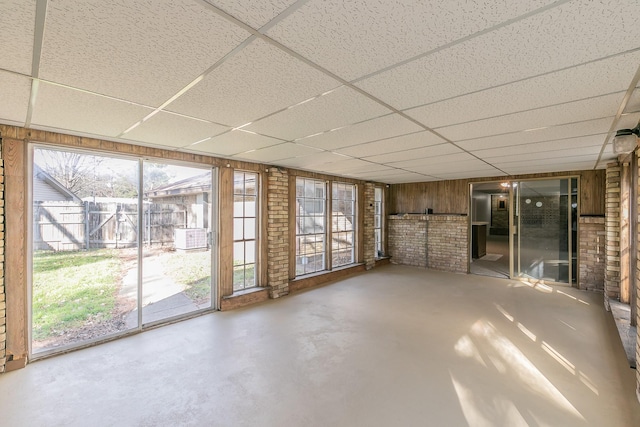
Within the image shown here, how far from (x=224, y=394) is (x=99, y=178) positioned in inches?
116

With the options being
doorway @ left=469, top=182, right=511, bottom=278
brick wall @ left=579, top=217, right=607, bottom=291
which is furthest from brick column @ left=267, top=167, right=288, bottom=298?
brick wall @ left=579, top=217, right=607, bottom=291

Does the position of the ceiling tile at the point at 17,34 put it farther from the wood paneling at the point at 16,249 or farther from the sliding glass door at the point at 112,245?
the sliding glass door at the point at 112,245

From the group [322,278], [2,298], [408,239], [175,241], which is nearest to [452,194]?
[408,239]

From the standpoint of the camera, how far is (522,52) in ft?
4.73

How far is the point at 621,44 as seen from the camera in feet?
4.44

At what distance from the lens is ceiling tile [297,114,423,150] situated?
263 cm

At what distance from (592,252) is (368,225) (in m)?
4.45

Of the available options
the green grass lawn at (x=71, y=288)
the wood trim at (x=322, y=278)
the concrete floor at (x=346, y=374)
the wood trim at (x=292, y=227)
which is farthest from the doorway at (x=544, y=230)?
the green grass lawn at (x=71, y=288)

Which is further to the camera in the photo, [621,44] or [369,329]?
[369,329]

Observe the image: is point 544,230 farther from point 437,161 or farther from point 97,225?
point 97,225

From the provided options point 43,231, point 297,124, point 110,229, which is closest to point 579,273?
point 297,124

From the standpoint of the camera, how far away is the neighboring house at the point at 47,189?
→ 304 centimetres

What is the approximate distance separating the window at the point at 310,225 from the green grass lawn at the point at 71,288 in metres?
3.16

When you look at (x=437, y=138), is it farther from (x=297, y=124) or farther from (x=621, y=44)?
(x=621, y=44)
